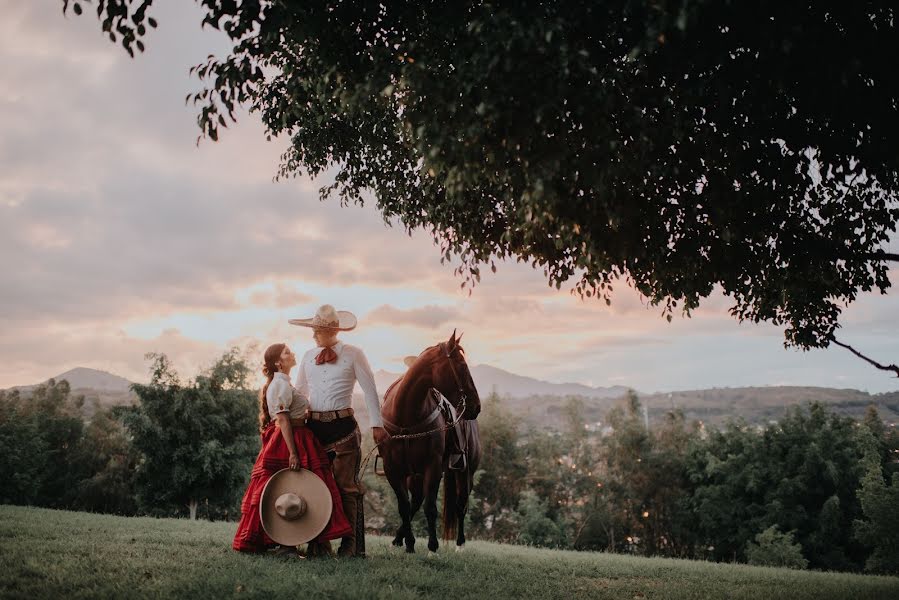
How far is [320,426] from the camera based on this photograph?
7.56 meters

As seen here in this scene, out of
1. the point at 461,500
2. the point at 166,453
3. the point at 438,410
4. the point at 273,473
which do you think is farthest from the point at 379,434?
the point at 166,453

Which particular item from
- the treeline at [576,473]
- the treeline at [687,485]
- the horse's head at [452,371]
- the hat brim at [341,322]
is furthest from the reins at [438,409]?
the treeline at [687,485]

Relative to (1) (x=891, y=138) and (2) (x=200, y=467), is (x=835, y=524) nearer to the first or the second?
(2) (x=200, y=467)

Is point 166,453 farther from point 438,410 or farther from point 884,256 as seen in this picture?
point 884,256

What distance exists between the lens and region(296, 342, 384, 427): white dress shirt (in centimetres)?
759

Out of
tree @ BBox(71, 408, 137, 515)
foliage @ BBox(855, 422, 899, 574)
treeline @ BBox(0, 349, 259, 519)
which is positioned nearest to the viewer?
foliage @ BBox(855, 422, 899, 574)

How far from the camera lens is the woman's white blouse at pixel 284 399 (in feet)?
23.5

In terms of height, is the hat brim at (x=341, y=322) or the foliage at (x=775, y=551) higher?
the hat brim at (x=341, y=322)

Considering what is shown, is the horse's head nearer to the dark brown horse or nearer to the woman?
the dark brown horse

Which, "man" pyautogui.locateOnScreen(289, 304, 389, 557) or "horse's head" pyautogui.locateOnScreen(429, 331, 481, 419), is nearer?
"man" pyautogui.locateOnScreen(289, 304, 389, 557)

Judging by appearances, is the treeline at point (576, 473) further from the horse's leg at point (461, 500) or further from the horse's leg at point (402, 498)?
the horse's leg at point (402, 498)

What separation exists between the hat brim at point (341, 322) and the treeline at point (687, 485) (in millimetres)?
35695

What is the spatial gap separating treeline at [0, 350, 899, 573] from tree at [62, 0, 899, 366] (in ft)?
83.7

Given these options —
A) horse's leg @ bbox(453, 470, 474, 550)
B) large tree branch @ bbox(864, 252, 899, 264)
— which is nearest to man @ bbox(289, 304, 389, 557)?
horse's leg @ bbox(453, 470, 474, 550)
